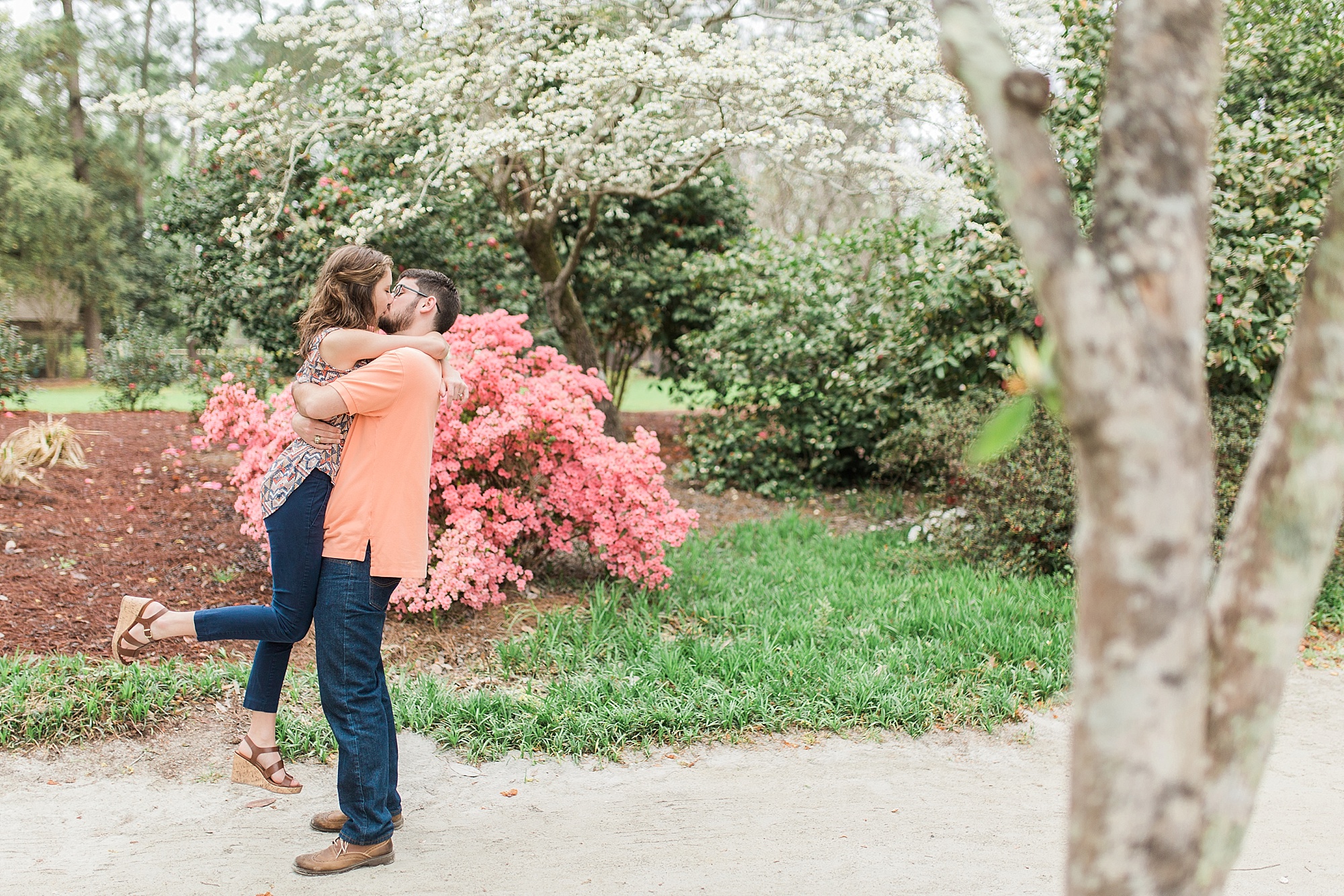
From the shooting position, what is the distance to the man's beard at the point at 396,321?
10.1 feet

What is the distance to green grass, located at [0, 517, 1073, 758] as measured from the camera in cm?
363

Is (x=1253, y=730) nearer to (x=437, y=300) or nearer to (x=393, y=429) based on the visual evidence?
(x=393, y=429)

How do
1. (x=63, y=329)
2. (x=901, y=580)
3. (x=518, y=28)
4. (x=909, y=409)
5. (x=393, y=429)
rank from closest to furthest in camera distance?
(x=393, y=429) → (x=901, y=580) → (x=518, y=28) → (x=909, y=409) → (x=63, y=329)

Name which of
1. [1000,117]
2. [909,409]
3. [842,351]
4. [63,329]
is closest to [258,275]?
[842,351]

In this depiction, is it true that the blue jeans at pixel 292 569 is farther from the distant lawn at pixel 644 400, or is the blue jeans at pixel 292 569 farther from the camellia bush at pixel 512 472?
the distant lawn at pixel 644 400

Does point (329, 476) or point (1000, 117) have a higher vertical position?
point (1000, 117)

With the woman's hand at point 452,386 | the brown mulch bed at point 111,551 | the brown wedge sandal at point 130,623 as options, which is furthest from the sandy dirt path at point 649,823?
the woman's hand at point 452,386

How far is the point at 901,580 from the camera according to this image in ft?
18.4

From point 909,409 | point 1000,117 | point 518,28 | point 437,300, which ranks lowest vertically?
point 909,409

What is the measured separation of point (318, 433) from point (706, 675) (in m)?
2.12

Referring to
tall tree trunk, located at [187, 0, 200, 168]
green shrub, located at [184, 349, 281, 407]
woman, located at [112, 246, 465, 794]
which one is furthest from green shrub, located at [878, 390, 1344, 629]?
tall tree trunk, located at [187, 0, 200, 168]

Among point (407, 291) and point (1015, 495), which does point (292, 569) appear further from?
point (1015, 495)

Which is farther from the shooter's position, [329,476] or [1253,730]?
[329,476]

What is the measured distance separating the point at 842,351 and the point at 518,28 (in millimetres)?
3948
